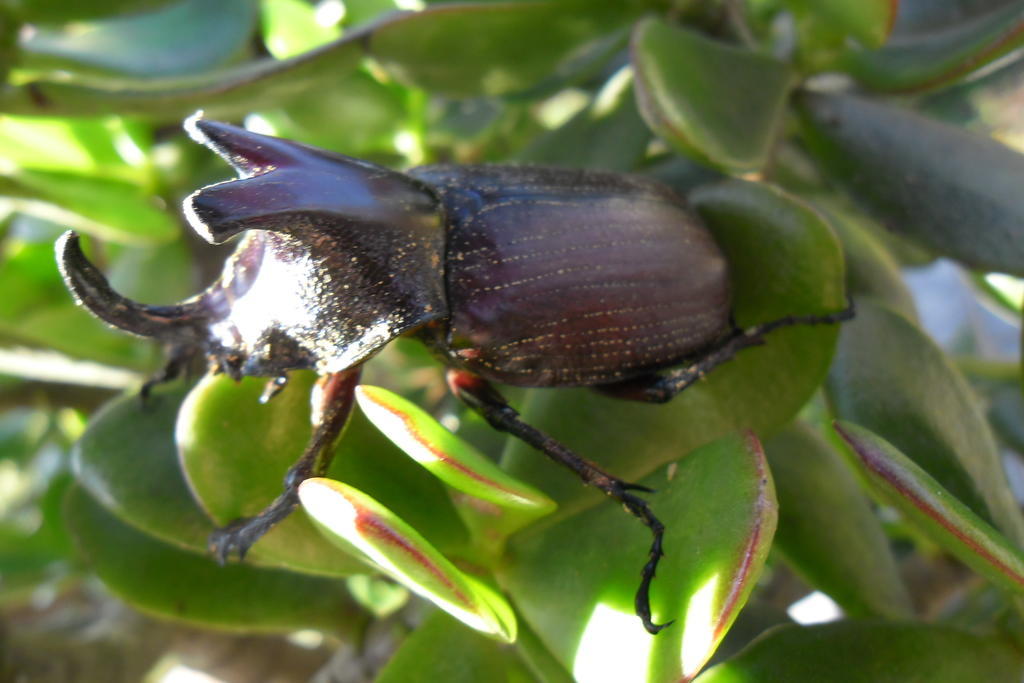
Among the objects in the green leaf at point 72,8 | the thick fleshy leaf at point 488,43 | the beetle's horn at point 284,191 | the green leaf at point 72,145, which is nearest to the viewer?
the beetle's horn at point 284,191

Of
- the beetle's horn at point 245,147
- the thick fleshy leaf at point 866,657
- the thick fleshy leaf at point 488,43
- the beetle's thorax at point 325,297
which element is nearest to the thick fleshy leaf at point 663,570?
the thick fleshy leaf at point 866,657

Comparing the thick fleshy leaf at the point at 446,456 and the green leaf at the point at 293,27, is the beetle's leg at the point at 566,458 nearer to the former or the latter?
the thick fleshy leaf at the point at 446,456

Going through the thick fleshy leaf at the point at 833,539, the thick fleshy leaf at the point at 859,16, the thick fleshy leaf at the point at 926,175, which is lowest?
the thick fleshy leaf at the point at 833,539

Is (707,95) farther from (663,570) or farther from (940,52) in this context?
(663,570)

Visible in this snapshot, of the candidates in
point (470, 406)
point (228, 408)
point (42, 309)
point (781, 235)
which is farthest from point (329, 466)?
point (42, 309)

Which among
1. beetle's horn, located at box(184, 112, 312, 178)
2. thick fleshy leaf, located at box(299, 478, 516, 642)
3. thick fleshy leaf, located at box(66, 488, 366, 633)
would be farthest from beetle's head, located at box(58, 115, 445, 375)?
thick fleshy leaf, located at box(299, 478, 516, 642)
